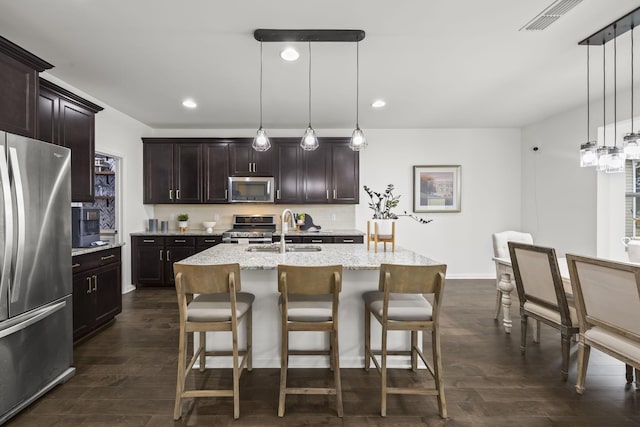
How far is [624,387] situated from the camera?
7.52 feet

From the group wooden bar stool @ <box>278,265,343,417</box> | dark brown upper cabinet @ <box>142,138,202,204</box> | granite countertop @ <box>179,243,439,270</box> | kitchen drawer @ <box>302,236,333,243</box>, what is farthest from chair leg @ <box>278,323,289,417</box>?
dark brown upper cabinet @ <box>142,138,202,204</box>

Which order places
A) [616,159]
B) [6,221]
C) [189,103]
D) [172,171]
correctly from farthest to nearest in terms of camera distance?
[172,171]
[189,103]
[616,159]
[6,221]

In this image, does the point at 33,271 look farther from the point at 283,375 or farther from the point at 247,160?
the point at 247,160

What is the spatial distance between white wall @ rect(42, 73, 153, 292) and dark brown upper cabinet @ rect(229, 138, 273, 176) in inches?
57.3

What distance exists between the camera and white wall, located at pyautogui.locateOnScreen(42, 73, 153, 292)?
4359 millimetres

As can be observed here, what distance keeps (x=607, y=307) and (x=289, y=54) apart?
9.78 feet

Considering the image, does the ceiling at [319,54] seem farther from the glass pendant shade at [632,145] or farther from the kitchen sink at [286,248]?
the kitchen sink at [286,248]

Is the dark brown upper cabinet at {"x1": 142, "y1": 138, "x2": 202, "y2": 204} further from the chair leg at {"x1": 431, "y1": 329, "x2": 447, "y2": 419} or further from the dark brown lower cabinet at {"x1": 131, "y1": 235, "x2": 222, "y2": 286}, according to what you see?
the chair leg at {"x1": 431, "y1": 329, "x2": 447, "y2": 419}

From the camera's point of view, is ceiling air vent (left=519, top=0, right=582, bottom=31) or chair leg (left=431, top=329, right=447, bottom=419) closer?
chair leg (left=431, top=329, right=447, bottom=419)

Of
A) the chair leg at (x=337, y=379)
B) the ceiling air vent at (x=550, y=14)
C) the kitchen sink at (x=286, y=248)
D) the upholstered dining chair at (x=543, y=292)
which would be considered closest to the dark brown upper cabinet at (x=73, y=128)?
the kitchen sink at (x=286, y=248)

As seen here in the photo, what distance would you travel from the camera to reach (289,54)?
2.84 meters

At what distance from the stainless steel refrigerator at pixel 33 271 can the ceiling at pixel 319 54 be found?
109 centimetres

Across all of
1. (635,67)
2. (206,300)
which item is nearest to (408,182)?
(635,67)

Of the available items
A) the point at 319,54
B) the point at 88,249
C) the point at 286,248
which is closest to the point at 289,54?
the point at 319,54
